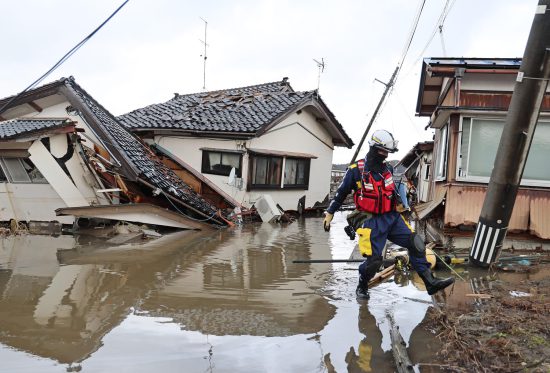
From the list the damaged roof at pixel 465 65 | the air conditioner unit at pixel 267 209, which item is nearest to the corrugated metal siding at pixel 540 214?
the damaged roof at pixel 465 65

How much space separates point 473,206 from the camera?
7980mm

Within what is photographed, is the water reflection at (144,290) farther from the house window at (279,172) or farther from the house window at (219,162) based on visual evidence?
the house window at (279,172)

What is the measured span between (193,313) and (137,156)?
8143 millimetres

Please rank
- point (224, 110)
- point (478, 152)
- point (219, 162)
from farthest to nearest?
point (224, 110), point (219, 162), point (478, 152)

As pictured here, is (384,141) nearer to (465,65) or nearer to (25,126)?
(465,65)

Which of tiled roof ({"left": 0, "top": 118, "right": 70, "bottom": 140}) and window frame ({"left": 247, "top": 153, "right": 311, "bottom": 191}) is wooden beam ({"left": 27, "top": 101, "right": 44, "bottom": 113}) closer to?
tiled roof ({"left": 0, "top": 118, "right": 70, "bottom": 140})

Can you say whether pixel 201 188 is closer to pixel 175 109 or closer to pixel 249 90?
pixel 175 109

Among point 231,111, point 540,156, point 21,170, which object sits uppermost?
point 231,111

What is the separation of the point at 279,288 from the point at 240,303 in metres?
→ 0.88

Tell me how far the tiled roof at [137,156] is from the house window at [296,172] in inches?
193

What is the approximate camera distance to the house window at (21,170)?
989cm

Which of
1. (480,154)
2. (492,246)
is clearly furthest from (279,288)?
(480,154)

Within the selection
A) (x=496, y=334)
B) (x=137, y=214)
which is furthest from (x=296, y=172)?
(x=496, y=334)

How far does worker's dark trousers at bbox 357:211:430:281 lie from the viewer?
4801mm
